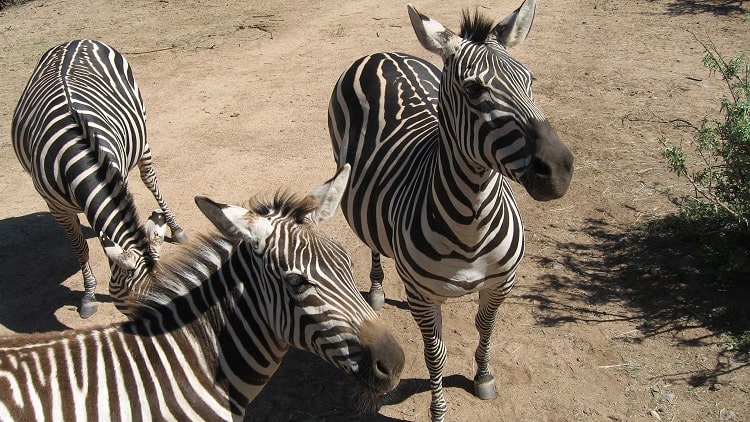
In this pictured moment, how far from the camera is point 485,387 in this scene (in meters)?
4.81

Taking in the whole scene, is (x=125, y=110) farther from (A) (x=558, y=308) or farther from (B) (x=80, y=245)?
(A) (x=558, y=308)

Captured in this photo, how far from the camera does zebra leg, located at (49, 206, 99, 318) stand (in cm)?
599

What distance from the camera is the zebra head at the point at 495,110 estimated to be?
301cm

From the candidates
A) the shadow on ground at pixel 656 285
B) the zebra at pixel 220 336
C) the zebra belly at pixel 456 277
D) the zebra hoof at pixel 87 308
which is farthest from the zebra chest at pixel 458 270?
the zebra hoof at pixel 87 308

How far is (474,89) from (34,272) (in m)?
5.92

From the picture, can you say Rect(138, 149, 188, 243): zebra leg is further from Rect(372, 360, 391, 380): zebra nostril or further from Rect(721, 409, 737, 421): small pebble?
Rect(721, 409, 737, 421): small pebble

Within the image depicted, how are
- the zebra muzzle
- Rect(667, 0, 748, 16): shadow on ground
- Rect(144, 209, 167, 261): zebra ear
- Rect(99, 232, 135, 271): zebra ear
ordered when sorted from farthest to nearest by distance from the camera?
Rect(667, 0, 748, 16): shadow on ground < Rect(144, 209, 167, 261): zebra ear < Rect(99, 232, 135, 271): zebra ear < the zebra muzzle

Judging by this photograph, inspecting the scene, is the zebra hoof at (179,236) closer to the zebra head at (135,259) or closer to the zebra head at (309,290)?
the zebra head at (135,259)

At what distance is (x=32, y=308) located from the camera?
6.18 meters

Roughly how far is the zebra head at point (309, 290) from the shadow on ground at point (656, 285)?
10.6 feet

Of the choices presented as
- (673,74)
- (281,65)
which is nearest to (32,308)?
(281,65)

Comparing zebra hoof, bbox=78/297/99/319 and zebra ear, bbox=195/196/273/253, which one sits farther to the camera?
zebra hoof, bbox=78/297/99/319

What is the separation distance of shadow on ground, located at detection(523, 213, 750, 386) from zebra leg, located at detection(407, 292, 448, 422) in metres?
1.45

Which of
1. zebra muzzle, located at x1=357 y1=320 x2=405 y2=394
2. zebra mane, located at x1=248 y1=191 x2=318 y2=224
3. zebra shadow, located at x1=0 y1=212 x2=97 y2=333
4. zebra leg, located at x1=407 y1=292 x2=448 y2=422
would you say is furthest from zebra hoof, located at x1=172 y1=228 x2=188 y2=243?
zebra muzzle, located at x1=357 y1=320 x2=405 y2=394
